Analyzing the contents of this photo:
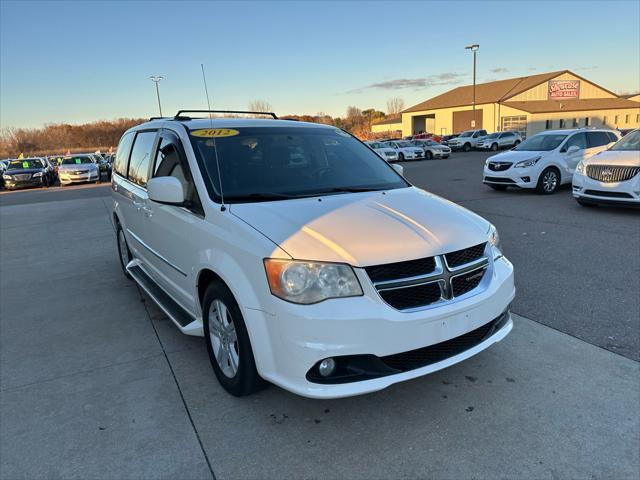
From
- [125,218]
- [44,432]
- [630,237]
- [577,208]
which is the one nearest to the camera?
[44,432]

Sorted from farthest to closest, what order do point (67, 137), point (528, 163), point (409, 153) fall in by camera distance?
point (67, 137), point (409, 153), point (528, 163)

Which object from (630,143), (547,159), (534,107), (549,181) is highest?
(534,107)

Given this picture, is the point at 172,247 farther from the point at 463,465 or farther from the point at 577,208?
the point at 577,208

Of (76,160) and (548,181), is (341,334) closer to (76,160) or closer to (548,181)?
(548,181)

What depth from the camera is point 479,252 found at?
2961mm

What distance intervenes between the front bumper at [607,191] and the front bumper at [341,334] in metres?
7.73

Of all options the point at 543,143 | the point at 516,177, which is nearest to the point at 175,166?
the point at 516,177

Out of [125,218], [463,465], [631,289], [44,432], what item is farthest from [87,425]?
[631,289]

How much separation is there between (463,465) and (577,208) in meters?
9.11

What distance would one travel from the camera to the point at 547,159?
12008mm

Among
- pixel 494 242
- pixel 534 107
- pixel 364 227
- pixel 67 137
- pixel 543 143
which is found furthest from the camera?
pixel 67 137

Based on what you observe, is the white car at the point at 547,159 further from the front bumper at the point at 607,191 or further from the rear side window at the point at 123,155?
the rear side window at the point at 123,155

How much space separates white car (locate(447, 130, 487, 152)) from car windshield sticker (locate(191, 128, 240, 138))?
3909cm

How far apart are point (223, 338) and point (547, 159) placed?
11.4 metres
